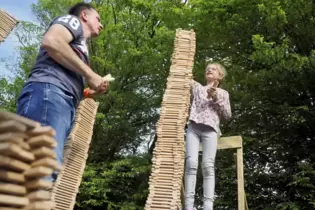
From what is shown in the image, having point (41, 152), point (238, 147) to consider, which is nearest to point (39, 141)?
point (41, 152)

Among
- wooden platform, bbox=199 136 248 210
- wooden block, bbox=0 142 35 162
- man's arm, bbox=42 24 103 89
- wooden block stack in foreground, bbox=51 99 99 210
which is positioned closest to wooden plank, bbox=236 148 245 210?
wooden platform, bbox=199 136 248 210

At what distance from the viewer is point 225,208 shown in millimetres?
11008

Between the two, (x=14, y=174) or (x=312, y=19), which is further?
(x=312, y=19)

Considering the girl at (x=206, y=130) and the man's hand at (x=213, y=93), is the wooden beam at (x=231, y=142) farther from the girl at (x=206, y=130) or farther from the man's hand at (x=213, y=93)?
the man's hand at (x=213, y=93)

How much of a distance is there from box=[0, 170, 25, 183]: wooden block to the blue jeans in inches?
35.9

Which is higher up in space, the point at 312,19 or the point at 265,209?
the point at 312,19

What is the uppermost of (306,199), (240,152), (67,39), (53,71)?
(306,199)

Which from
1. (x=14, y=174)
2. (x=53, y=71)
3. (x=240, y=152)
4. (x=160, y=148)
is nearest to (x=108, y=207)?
(x=240, y=152)

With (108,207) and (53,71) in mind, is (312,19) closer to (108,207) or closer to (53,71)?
(108,207)

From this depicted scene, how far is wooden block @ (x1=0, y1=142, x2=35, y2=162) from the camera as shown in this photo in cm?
111

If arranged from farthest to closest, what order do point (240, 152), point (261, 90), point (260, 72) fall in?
point (261, 90) < point (260, 72) < point (240, 152)

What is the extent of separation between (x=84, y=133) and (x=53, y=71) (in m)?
1.80

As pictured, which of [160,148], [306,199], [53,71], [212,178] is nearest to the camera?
[53,71]

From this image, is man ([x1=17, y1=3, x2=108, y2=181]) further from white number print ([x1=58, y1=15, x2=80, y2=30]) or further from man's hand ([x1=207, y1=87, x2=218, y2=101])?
man's hand ([x1=207, y1=87, x2=218, y2=101])
